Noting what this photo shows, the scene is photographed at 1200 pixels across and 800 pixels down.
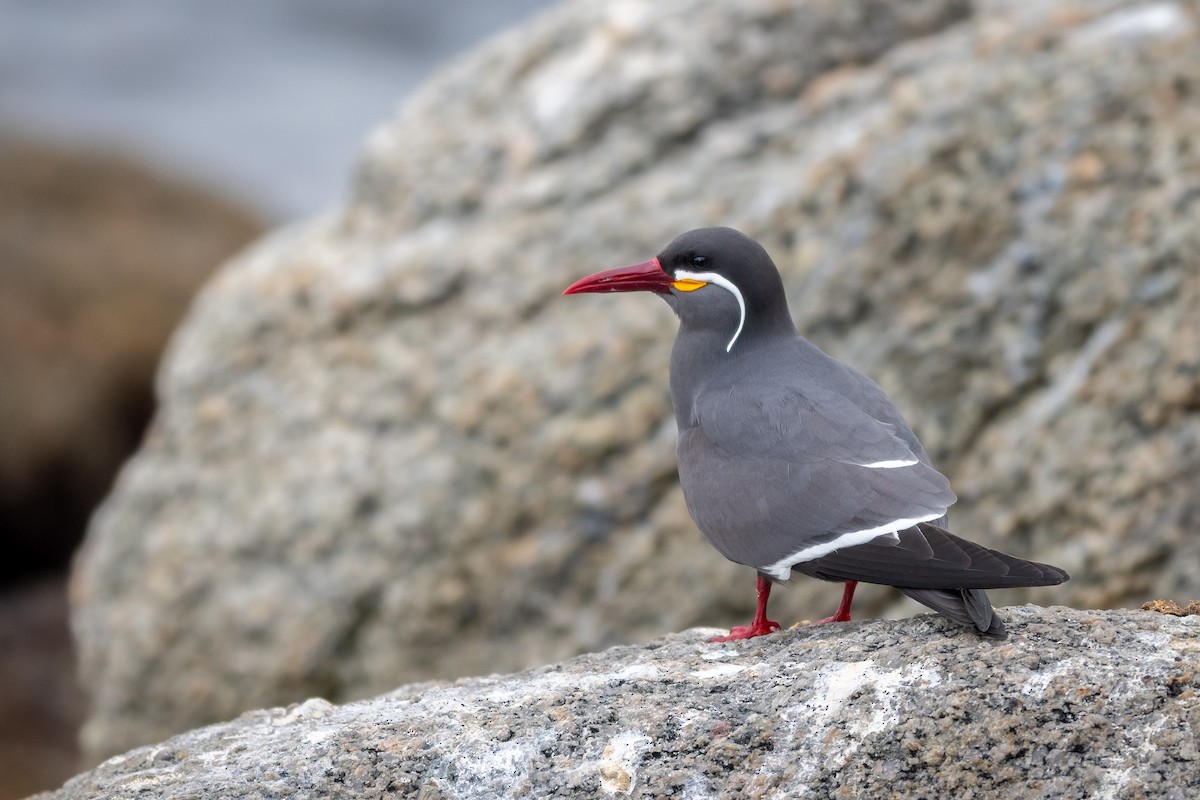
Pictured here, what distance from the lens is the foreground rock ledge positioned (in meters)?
4.27

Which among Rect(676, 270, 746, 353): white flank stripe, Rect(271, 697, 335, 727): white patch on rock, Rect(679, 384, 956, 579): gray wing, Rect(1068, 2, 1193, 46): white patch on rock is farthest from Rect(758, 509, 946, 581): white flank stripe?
Rect(1068, 2, 1193, 46): white patch on rock

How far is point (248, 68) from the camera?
117 ft

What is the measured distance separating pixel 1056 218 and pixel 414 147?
17.0 feet

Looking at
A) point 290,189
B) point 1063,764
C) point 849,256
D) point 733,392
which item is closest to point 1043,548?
point 849,256

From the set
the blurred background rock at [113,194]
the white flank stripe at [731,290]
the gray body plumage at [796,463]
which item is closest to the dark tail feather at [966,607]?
the gray body plumage at [796,463]

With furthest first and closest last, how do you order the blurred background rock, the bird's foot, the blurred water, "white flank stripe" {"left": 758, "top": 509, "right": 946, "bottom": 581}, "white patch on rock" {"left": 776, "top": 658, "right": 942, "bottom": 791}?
the blurred water
the blurred background rock
the bird's foot
"white flank stripe" {"left": 758, "top": 509, "right": 946, "bottom": 581}
"white patch on rock" {"left": 776, "top": 658, "right": 942, "bottom": 791}

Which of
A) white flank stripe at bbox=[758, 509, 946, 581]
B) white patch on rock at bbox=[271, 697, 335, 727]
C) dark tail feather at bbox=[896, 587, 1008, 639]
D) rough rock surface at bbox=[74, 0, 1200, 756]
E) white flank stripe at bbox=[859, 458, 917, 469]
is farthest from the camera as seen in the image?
rough rock surface at bbox=[74, 0, 1200, 756]

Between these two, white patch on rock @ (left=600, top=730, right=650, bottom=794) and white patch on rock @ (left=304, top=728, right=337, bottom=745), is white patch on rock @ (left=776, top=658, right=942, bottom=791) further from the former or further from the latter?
white patch on rock @ (left=304, top=728, right=337, bottom=745)

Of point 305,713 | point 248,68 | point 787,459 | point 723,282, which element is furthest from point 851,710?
point 248,68

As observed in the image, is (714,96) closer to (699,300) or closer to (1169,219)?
(1169,219)

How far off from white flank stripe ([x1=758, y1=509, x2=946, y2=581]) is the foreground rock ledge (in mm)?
338

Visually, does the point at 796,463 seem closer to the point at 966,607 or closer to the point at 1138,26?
the point at 966,607

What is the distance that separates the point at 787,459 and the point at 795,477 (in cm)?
12

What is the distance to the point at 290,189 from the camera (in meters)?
31.8
